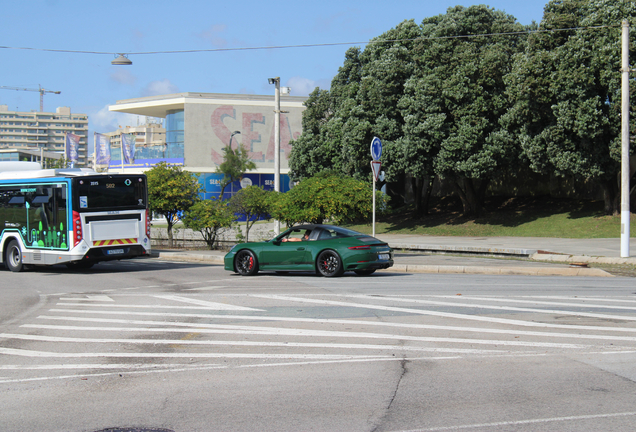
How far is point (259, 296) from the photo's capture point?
485 inches

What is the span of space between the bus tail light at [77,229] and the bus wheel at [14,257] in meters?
2.90

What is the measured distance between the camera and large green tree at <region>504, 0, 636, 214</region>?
29.8 meters

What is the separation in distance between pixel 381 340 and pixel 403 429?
3.24 metres

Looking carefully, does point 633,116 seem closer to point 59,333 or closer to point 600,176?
point 600,176

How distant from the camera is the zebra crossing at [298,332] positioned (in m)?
6.95

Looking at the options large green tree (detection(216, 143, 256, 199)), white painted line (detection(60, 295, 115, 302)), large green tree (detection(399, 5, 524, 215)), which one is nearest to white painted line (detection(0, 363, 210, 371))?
white painted line (detection(60, 295, 115, 302))

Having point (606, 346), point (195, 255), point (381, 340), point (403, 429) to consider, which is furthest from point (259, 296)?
point (195, 255)

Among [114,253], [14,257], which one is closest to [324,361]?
[114,253]

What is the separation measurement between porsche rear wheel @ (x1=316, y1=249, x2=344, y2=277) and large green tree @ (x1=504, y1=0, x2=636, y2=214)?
19.1 meters

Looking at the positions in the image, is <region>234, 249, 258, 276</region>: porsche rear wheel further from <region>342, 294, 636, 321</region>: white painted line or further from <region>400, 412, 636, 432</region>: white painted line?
<region>400, 412, 636, 432</region>: white painted line

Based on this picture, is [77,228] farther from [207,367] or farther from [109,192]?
[207,367]

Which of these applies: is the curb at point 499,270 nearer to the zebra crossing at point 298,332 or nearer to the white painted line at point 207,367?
the zebra crossing at point 298,332

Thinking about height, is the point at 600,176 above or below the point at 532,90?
below

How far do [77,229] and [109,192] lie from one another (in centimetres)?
146
